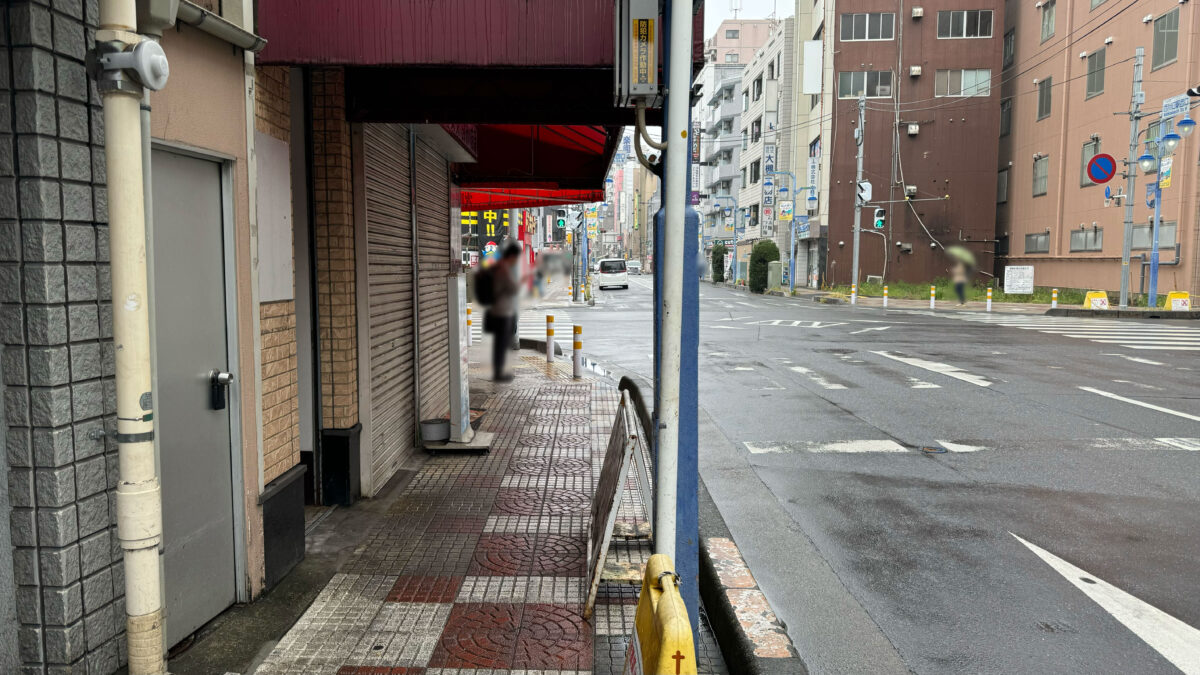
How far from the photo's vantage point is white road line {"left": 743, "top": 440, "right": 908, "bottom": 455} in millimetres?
9125

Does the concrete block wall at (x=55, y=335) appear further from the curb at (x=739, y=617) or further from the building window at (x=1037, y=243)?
the building window at (x=1037, y=243)

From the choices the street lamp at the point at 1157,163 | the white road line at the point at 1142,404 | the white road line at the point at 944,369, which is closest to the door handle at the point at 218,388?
the white road line at the point at 1142,404

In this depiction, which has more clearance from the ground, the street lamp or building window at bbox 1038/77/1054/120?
building window at bbox 1038/77/1054/120

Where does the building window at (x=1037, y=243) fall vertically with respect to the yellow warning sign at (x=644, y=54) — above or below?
above

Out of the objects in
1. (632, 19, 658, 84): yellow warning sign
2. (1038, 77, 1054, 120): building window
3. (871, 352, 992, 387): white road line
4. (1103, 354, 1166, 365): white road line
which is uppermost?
(1038, 77, 1054, 120): building window

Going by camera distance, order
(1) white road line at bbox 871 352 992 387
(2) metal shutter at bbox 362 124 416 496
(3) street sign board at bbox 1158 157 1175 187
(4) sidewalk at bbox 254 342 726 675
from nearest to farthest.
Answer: (4) sidewalk at bbox 254 342 726 675
(2) metal shutter at bbox 362 124 416 496
(1) white road line at bbox 871 352 992 387
(3) street sign board at bbox 1158 157 1175 187

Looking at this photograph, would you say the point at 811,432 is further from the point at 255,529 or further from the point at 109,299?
the point at 109,299

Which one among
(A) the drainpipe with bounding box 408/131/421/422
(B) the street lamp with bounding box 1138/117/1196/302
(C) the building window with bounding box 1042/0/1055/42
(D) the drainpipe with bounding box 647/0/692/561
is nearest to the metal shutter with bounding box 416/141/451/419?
(A) the drainpipe with bounding box 408/131/421/422

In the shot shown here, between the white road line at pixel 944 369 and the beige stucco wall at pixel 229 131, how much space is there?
1176cm

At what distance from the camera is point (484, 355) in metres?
1.42

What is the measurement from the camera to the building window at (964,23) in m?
Result: 12.6

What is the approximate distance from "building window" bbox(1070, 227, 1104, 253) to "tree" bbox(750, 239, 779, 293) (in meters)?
18.3

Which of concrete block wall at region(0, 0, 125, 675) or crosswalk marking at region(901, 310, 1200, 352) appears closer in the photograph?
concrete block wall at region(0, 0, 125, 675)

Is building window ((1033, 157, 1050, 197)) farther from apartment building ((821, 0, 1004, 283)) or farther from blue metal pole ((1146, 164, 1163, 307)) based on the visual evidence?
apartment building ((821, 0, 1004, 283))
